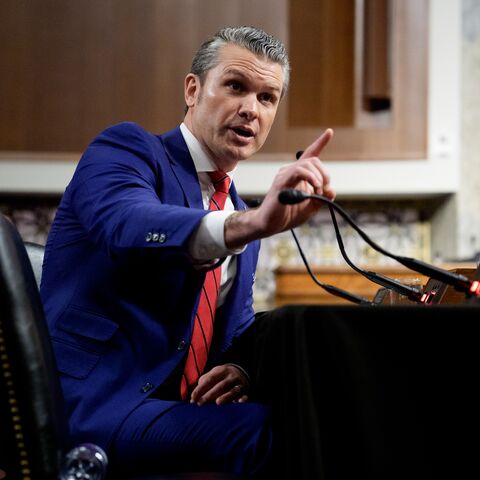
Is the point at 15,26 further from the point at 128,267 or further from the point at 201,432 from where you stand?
the point at 201,432

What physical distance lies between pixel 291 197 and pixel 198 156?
0.67 metres

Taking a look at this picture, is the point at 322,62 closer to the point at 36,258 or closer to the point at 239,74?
the point at 239,74

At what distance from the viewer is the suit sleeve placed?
50.4 inches

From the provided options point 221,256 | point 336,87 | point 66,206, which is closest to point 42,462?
point 221,256

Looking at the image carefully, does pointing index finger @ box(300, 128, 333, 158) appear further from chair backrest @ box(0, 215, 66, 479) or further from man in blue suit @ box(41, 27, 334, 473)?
chair backrest @ box(0, 215, 66, 479)

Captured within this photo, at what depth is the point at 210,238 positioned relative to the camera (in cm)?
129

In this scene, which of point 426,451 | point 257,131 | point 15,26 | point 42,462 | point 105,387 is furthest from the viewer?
point 15,26

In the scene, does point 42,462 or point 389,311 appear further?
point 42,462

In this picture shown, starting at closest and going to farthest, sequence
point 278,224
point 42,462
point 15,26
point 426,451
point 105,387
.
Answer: point 426,451
point 42,462
point 278,224
point 105,387
point 15,26

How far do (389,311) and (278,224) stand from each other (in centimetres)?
27

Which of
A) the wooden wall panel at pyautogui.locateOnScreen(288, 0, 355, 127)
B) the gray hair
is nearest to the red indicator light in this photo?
the gray hair

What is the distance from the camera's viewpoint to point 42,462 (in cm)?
112

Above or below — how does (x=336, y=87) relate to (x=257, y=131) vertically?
above

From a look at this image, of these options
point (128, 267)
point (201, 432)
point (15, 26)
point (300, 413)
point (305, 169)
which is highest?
point (15, 26)
